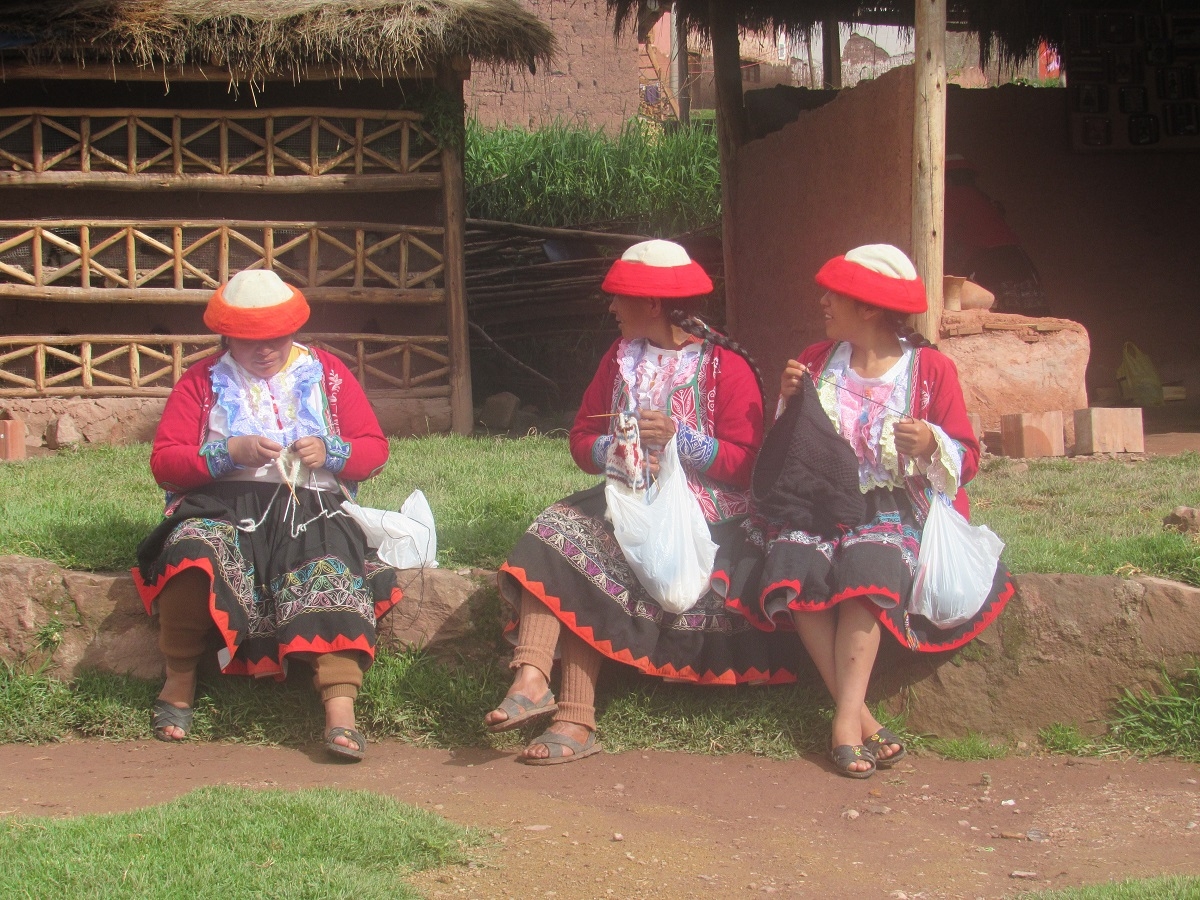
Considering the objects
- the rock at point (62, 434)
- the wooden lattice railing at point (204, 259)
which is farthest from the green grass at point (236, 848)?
the wooden lattice railing at point (204, 259)

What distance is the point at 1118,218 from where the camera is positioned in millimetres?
10844

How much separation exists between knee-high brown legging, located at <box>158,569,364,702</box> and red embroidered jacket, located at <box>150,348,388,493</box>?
34 centimetres

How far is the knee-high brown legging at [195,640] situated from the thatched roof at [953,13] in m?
6.62

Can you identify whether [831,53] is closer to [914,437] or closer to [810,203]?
[810,203]

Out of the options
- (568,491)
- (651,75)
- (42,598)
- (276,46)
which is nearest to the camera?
(42,598)

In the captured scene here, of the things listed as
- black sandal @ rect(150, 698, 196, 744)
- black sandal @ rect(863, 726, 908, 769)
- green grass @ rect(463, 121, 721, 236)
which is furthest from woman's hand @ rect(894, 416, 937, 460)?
green grass @ rect(463, 121, 721, 236)

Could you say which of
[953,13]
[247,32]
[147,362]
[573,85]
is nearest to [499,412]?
[147,362]

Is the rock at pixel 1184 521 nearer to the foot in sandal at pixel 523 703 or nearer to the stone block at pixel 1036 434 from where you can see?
the stone block at pixel 1036 434

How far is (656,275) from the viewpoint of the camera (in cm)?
414

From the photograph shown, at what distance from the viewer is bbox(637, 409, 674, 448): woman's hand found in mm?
4086

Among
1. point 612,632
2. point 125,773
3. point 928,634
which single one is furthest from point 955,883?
point 125,773

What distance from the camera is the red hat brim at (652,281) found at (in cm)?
413

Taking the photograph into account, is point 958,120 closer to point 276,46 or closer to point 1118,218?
point 1118,218

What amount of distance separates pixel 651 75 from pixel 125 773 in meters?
19.0
